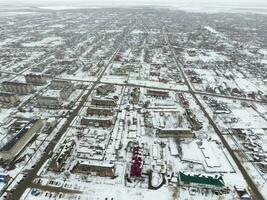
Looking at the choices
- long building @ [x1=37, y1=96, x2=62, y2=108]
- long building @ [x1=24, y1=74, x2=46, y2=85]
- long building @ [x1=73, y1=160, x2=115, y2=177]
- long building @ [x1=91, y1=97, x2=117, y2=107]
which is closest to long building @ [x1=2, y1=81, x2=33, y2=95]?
long building @ [x1=24, y1=74, x2=46, y2=85]

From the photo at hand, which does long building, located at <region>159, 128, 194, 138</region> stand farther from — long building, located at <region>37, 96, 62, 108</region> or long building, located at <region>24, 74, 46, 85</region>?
long building, located at <region>24, 74, 46, 85</region>

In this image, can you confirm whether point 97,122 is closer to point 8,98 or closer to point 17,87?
point 8,98

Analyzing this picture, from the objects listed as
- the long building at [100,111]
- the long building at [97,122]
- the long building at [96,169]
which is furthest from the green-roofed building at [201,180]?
the long building at [100,111]

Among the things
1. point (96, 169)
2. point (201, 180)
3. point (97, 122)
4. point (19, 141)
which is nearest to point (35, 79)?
point (97, 122)

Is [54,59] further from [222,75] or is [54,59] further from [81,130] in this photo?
[222,75]

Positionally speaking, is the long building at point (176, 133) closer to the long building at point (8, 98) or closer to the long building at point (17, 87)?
the long building at point (8, 98)

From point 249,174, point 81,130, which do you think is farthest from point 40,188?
point 249,174
